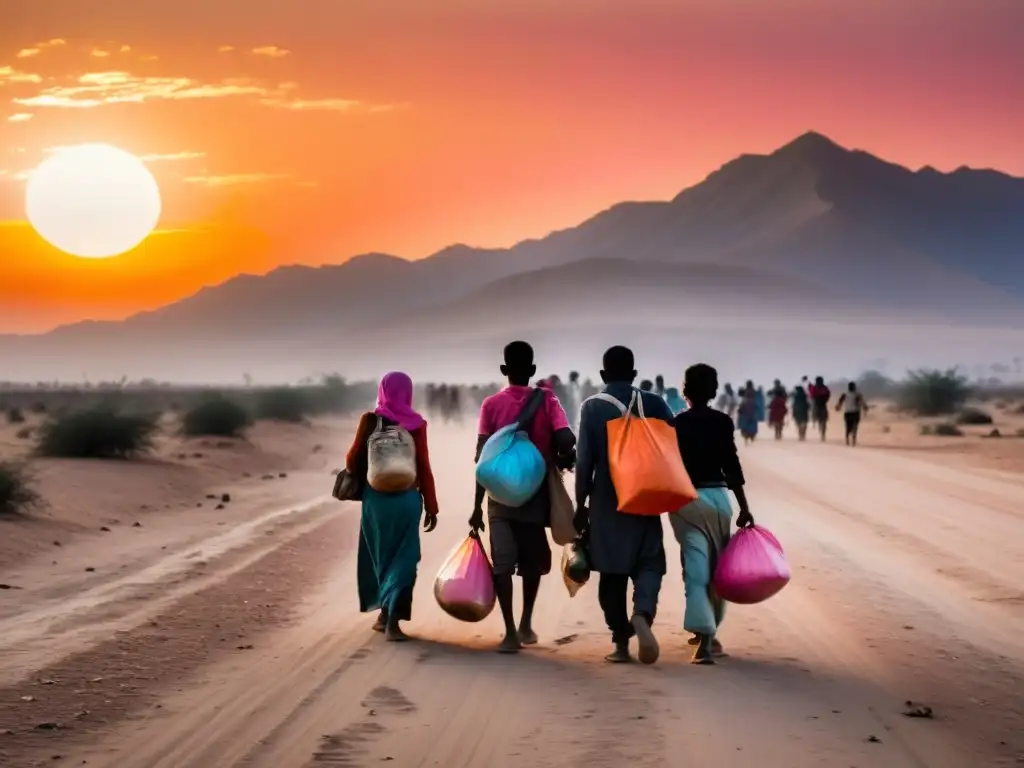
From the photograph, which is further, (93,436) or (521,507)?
(93,436)

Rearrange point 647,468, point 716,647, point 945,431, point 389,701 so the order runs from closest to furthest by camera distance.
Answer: point 389,701, point 647,468, point 716,647, point 945,431

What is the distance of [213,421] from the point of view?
135 feet

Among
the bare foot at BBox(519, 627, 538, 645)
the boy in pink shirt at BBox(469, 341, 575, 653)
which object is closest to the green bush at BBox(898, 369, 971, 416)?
the bare foot at BBox(519, 627, 538, 645)

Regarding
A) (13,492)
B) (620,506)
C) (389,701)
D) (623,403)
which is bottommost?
(389,701)

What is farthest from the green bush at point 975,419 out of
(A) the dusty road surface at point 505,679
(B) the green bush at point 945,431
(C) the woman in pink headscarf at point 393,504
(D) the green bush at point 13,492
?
(C) the woman in pink headscarf at point 393,504

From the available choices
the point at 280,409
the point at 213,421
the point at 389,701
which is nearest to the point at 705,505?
the point at 389,701

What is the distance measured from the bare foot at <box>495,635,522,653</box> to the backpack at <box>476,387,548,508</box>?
3.09ft

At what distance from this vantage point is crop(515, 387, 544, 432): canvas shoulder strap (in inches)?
431

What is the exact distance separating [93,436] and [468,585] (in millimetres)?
20518

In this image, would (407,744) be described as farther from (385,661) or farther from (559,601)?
(559,601)

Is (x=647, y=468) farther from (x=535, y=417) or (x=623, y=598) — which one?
(x=535, y=417)

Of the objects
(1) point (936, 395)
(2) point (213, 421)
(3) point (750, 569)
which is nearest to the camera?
(3) point (750, 569)

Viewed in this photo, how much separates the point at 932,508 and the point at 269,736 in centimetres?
1593

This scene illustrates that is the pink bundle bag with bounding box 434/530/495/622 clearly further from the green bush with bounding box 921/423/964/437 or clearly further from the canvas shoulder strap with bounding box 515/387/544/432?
the green bush with bounding box 921/423/964/437
